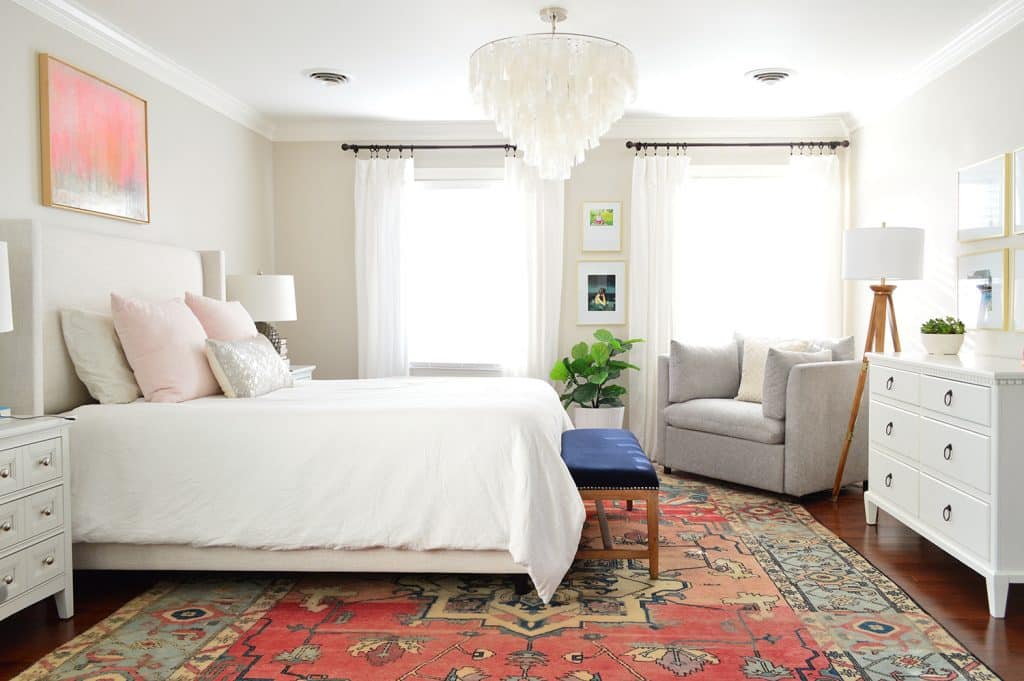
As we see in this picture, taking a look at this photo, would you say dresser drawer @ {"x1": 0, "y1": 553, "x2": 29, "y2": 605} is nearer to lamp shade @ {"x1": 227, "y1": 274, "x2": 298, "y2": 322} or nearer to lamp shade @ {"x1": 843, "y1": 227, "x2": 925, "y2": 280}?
lamp shade @ {"x1": 227, "y1": 274, "x2": 298, "y2": 322}

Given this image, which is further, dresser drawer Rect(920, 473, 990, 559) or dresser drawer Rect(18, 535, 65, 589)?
dresser drawer Rect(920, 473, 990, 559)

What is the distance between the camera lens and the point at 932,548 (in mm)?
3559

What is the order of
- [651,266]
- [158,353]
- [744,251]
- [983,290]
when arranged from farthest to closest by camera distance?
1. [744,251]
2. [651,266]
3. [983,290]
4. [158,353]

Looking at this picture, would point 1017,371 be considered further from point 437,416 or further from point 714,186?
point 714,186

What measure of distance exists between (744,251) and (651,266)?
764 mm

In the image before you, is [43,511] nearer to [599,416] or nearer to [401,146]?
[599,416]

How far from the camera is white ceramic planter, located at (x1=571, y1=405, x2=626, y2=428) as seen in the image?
18.6 feet

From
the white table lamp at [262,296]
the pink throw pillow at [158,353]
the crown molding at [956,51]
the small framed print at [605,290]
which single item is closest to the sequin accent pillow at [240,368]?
the pink throw pillow at [158,353]

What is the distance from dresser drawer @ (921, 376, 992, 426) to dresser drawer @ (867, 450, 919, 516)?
1.22 feet

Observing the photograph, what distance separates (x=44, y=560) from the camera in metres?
2.64

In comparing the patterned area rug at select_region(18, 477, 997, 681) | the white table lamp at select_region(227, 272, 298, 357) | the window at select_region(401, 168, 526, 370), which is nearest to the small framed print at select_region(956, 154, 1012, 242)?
the patterned area rug at select_region(18, 477, 997, 681)

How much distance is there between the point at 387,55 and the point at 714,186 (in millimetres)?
2839

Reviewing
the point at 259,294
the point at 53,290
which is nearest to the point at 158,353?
the point at 53,290

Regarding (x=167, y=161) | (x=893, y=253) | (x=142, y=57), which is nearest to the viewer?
(x=893, y=253)
